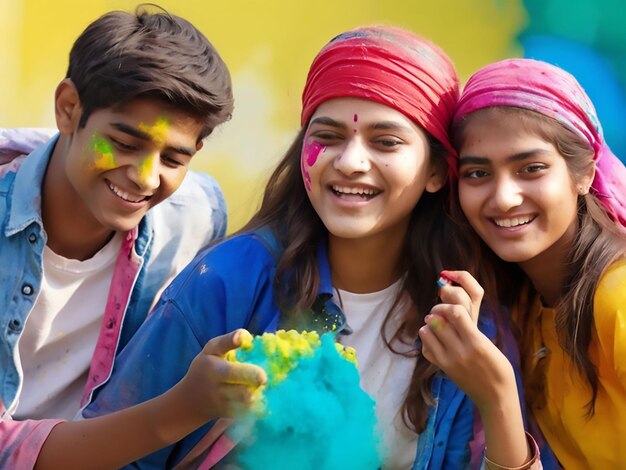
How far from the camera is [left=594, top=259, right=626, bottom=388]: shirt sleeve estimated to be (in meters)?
1.83

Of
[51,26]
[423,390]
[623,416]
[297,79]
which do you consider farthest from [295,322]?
[51,26]

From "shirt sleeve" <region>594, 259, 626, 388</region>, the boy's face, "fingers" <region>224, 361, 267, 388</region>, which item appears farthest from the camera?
the boy's face

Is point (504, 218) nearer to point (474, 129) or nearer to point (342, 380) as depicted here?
point (474, 129)

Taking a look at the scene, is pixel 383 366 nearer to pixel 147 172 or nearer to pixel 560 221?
pixel 560 221

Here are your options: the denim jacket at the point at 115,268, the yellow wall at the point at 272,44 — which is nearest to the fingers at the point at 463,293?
the denim jacket at the point at 115,268

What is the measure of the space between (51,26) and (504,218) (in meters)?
1.82

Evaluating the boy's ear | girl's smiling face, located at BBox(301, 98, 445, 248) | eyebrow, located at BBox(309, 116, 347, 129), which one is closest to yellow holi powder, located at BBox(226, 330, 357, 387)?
girl's smiling face, located at BBox(301, 98, 445, 248)

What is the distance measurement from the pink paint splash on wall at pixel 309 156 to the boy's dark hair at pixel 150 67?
28 cm

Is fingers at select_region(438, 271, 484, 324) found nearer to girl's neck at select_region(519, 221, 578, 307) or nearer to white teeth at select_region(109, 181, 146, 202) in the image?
girl's neck at select_region(519, 221, 578, 307)

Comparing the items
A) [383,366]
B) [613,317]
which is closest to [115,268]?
[383,366]

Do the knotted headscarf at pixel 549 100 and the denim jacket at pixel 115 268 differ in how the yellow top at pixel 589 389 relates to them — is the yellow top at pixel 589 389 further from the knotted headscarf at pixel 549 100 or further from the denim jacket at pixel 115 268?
the denim jacket at pixel 115 268

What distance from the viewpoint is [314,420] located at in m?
1.64

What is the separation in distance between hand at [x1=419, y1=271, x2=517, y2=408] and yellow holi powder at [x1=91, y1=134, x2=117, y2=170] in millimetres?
856

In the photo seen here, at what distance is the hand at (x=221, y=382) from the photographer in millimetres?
1499
